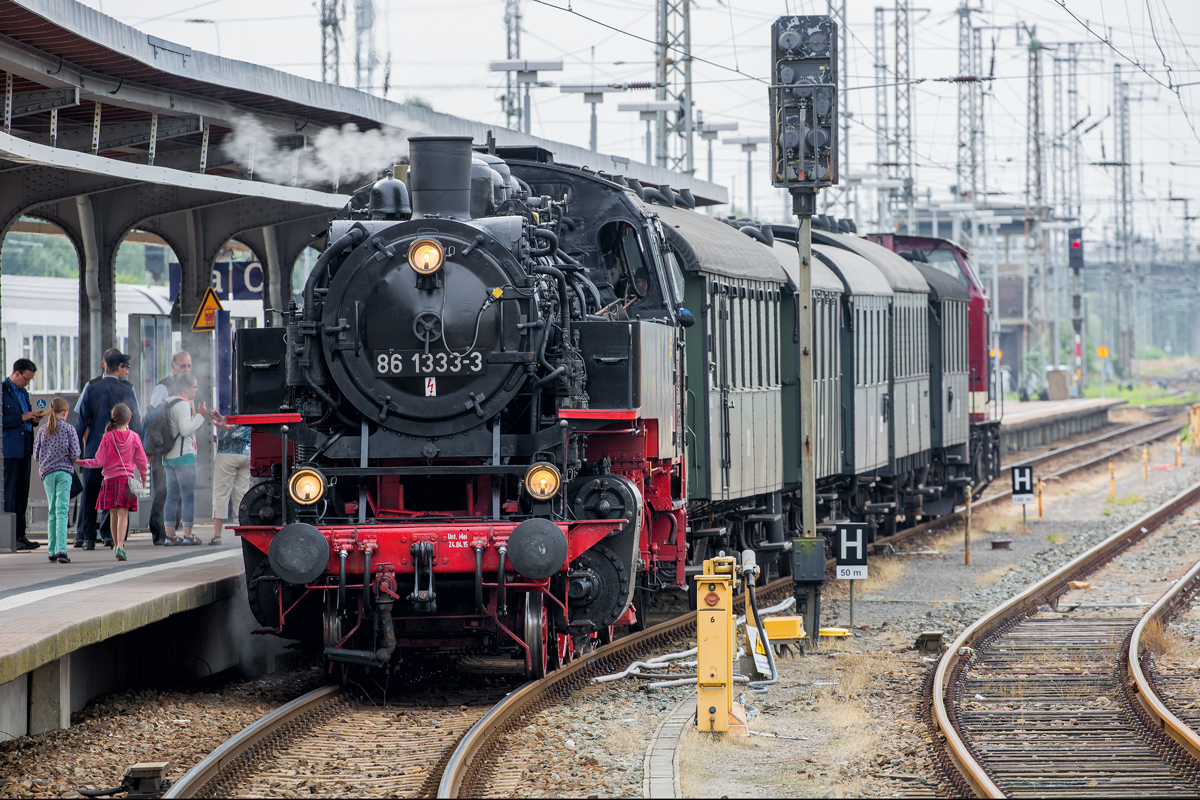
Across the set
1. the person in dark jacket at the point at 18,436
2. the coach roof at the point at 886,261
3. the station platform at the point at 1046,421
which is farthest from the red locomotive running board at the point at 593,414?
the station platform at the point at 1046,421

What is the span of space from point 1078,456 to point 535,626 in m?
28.8

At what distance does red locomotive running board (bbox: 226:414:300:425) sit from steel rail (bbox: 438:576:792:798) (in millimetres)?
2156

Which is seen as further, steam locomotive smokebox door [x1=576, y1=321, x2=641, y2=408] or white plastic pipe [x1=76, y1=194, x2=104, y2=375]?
white plastic pipe [x1=76, y1=194, x2=104, y2=375]

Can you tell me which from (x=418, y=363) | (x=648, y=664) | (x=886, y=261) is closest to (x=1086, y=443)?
(x=886, y=261)

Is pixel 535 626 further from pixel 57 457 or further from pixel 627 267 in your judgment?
pixel 57 457

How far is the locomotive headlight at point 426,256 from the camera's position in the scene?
9.10 meters

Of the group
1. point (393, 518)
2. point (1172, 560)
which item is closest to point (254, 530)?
point (393, 518)

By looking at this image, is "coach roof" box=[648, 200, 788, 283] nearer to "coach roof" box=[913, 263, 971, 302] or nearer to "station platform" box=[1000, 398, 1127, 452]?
"coach roof" box=[913, 263, 971, 302]

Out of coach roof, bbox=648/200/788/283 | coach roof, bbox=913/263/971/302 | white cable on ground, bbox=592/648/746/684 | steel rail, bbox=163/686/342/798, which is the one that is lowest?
white cable on ground, bbox=592/648/746/684

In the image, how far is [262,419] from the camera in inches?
368

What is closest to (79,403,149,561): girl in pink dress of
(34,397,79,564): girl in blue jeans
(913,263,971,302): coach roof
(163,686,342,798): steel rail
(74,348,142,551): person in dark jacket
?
(34,397,79,564): girl in blue jeans

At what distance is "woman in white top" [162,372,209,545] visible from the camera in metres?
13.2

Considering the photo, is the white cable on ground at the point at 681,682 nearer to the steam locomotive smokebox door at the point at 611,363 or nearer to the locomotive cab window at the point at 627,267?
the steam locomotive smokebox door at the point at 611,363

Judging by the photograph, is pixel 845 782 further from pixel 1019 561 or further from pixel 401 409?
pixel 1019 561
